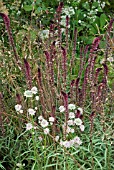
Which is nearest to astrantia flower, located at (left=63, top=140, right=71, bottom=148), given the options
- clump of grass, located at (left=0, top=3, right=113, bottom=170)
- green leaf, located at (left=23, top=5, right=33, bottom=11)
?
clump of grass, located at (left=0, top=3, right=113, bottom=170)

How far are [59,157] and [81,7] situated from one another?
2.92 m

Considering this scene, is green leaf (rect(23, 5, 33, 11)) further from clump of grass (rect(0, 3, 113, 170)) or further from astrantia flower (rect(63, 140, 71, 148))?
astrantia flower (rect(63, 140, 71, 148))

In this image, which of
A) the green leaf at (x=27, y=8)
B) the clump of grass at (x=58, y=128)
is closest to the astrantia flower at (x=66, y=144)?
the clump of grass at (x=58, y=128)

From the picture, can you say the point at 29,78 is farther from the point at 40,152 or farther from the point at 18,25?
the point at 18,25

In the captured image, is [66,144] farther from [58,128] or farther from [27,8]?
[27,8]

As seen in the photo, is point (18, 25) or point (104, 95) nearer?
point (104, 95)

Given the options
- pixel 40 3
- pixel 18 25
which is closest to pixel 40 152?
pixel 18 25

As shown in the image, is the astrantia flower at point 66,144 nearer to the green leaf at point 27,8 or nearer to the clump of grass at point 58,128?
the clump of grass at point 58,128

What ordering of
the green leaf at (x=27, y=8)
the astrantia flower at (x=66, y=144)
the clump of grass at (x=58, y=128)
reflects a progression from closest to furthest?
1. the astrantia flower at (x=66, y=144)
2. the clump of grass at (x=58, y=128)
3. the green leaf at (x=27, y=8)

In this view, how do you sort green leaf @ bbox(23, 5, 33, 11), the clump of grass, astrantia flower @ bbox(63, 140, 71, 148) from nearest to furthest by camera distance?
astrantia flower @ bbox(63, 140, 71, 148) < the clump of grass < green leaf @ bbox(23, 5, 33, 11)

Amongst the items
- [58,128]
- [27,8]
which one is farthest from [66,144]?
[27,8]

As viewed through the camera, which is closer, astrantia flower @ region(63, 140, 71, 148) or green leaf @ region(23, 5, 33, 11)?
astrantia flower @ region(63, 140, 71, 148)

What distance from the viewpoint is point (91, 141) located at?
2.89m

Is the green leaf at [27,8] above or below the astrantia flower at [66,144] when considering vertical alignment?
above
